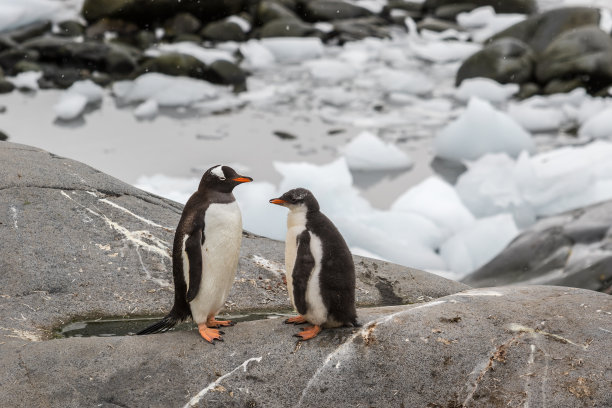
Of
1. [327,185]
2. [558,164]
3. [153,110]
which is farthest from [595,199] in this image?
[153,110]

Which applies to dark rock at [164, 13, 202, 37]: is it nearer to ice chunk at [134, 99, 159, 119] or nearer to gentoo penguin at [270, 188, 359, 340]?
ice chunk at [134, 99, 159, 119]

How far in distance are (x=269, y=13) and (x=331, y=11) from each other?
5.89 feet

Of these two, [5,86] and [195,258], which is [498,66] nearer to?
[5,86]

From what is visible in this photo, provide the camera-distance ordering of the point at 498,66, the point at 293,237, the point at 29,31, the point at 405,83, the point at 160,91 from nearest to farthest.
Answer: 1. the point at 293,237
2. the point at 160,91
3. the point at 405,83
4. the point at 498,66
5. the point at 29,31

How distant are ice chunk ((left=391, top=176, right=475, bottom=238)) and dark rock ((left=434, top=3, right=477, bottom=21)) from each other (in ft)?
37.4

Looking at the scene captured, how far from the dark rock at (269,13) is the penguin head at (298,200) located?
50.0 ft

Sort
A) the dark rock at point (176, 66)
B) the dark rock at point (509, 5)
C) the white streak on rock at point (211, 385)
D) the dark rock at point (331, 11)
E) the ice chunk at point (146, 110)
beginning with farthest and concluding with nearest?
the dark rock at point (509, 5) → the dark rock at point (331, 11) → the dark rock at point (176, 66) → the ice chunk at point (146, 110) → the white streak on rock at point (211, 385)

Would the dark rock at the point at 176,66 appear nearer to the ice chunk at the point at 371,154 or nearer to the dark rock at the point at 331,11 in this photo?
the ice chunk at the point at 371,154

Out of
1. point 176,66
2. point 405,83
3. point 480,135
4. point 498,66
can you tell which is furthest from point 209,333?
point 498,66

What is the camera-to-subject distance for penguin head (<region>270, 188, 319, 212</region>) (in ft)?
12.5

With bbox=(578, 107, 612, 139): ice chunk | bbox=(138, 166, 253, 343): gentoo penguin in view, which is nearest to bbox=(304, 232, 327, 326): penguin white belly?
bbox=(138, 166, 253, 343): gentoo penguin

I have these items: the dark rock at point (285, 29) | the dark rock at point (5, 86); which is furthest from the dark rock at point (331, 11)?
the dark rock at point (5, 86)

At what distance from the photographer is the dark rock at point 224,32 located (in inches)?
700

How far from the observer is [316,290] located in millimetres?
3713
